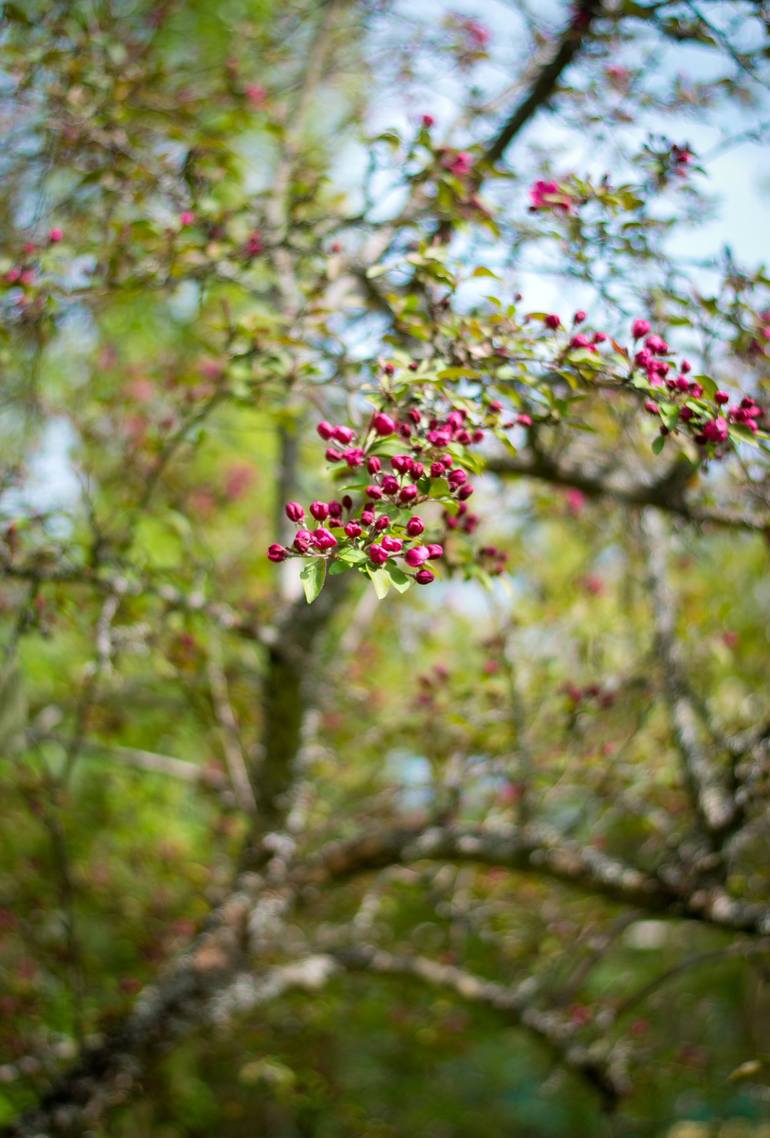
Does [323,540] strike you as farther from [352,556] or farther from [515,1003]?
[515,1003]

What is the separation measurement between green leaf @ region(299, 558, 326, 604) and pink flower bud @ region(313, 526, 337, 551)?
0.03 m

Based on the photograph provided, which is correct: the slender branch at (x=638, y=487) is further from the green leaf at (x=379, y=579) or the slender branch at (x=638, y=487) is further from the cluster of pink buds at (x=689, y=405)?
the green leaf at (x=379, y=579)

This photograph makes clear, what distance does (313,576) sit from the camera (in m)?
1.42

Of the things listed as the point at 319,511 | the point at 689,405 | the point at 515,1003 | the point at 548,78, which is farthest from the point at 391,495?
the point at 515,1003

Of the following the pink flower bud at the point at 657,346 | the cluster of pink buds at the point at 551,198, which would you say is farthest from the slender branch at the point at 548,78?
the pink flower bud at the point at 657,346

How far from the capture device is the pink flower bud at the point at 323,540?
1.42 metres

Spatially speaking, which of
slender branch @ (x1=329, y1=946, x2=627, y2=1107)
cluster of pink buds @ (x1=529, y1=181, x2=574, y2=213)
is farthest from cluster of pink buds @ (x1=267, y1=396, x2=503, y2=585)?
slender branch @ (x1=329, y1=946, x2=627, y2=1107)

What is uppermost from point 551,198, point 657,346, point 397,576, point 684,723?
point 551,198

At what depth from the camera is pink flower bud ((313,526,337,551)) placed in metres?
1.42

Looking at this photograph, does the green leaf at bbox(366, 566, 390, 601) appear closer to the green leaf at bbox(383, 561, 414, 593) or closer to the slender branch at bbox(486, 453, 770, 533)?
the green leaf at bbox(383, 561, 414, 593)

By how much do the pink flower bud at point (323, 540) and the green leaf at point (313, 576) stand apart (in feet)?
0.08

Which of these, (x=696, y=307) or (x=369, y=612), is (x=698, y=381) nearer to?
(x=696, y=307)

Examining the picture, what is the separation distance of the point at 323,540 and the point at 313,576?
0.06 m

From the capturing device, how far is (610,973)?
25.8 feet
